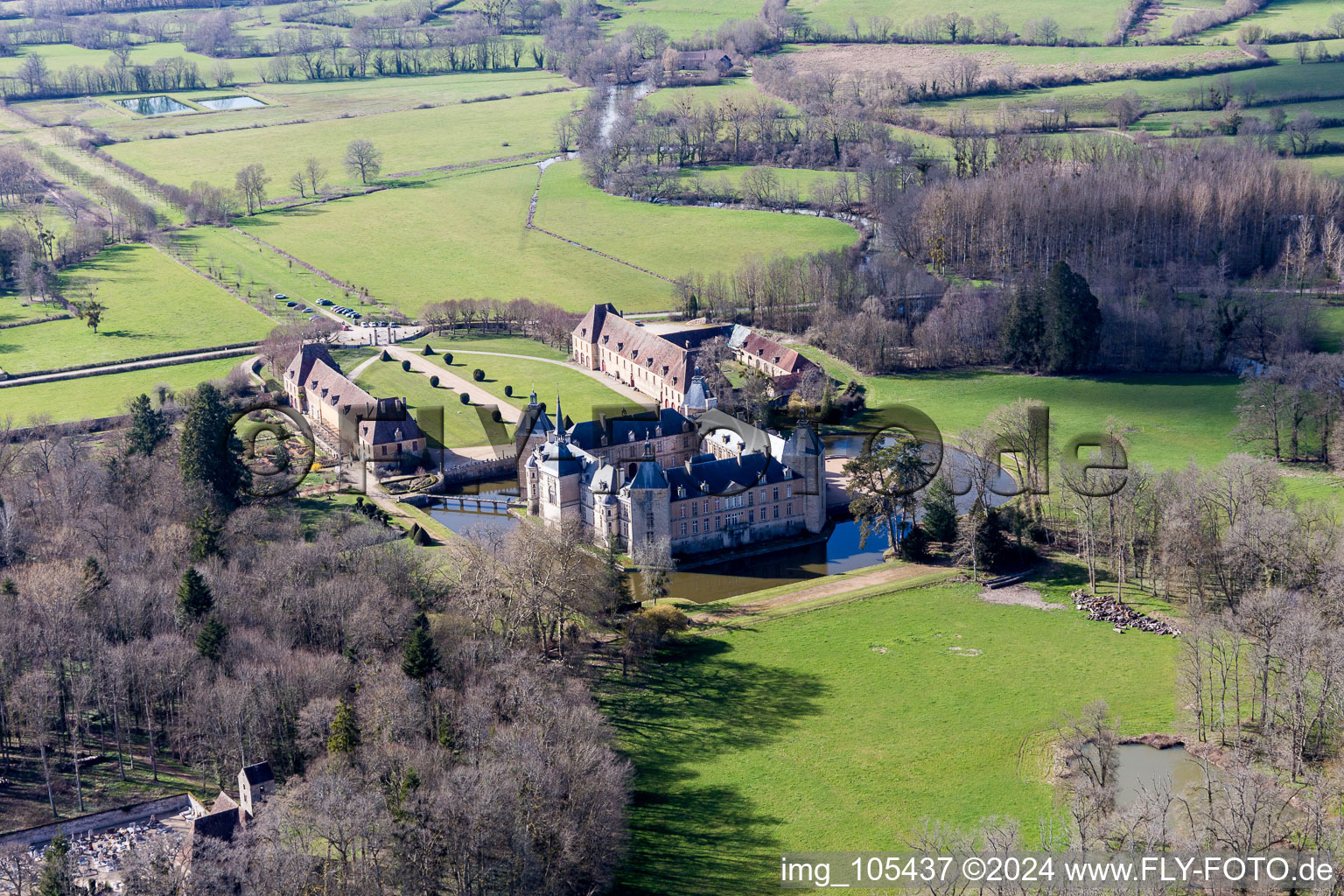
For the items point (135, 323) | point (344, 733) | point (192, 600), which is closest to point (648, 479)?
point (192, 600)

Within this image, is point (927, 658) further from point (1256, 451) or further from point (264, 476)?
point (264, 476)

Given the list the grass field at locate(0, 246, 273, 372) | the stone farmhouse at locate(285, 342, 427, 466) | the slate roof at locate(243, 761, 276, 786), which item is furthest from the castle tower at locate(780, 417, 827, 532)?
the grass field at locate(0, 246, 273, 372)

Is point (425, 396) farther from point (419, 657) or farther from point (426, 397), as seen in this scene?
point (419, 657)

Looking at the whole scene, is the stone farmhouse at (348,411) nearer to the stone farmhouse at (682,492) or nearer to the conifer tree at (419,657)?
the stone farmhouse at (682,492)

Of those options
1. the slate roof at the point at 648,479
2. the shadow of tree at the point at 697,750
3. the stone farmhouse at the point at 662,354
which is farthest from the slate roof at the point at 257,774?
the stone farmhouse at the point at 662,354

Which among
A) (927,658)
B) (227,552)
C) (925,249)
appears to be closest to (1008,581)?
(927,658)

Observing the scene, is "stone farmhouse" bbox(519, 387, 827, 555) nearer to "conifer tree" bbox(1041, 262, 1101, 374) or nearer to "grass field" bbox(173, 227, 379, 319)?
"conifer tree" bbox(1041, 262, 1101, 374)

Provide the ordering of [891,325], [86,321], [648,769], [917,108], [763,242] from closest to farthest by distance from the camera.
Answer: [648,769] < [891,325] < [86,321] < [763,242] < [917,108]
